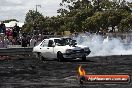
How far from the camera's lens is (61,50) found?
78.8ft

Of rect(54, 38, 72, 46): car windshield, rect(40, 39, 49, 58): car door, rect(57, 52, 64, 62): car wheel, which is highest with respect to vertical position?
rect(54, 38, 72, 46): car windshield

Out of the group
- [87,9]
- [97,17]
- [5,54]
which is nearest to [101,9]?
[87,9]

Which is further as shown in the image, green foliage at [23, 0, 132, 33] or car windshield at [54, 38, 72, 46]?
green foliage at [23, 0, 132, 33]

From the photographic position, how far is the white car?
23.7 m

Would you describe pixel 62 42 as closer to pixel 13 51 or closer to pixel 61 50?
pixel 61 50

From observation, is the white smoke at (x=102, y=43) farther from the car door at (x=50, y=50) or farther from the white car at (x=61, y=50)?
the car door at (x=50, y=50)

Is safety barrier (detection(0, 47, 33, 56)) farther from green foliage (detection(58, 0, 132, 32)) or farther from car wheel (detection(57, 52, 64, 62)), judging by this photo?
green foliage (detection(58, 0, 132, 32))

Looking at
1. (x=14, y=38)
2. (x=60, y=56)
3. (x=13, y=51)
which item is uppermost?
(x=14, y=38)

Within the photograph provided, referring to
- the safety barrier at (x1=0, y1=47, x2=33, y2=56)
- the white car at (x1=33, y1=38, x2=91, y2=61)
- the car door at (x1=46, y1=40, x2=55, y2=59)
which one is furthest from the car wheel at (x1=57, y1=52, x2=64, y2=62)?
the safety barrier at (x1=0, y1=47, x2=33, y2=56)

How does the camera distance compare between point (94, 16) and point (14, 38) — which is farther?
point (94, 16)

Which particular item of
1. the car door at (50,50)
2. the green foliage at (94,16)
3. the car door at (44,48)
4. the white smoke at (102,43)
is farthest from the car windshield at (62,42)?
the green foliage at (94,16)

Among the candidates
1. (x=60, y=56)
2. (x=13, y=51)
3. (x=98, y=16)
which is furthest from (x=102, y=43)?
(x=98, y=16)

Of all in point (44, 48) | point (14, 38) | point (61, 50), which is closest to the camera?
point (61, 50)

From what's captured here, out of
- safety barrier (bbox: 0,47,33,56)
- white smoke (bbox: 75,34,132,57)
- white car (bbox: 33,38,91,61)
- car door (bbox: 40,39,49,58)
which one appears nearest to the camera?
white car (bbox: 33,38,91,61)
